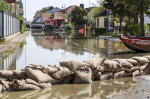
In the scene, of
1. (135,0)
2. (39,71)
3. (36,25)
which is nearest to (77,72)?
(39,71)

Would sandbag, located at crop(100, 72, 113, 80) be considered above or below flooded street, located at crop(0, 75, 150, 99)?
above

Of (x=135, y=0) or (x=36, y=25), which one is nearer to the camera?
(x=135, y=0)

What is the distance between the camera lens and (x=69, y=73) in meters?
7.59

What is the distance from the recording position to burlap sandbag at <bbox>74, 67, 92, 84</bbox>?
25.1 feet

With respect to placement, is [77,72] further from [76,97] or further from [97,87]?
[76,97]

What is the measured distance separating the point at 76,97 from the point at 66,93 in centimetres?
45

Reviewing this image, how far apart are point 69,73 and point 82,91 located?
0.75 m

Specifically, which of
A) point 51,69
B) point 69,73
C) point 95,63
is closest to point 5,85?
point 51,69

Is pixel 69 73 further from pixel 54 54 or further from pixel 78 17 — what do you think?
pixel 78 17

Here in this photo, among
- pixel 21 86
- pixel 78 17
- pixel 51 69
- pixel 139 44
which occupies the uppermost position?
pixel 78 17

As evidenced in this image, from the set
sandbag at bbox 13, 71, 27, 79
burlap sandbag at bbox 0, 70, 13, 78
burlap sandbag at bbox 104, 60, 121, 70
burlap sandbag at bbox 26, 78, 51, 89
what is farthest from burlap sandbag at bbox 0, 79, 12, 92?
burlap sandbag at bbox 104, 60, 121, 70

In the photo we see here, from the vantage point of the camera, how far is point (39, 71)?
23.9 ft

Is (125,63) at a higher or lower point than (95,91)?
Result: higher

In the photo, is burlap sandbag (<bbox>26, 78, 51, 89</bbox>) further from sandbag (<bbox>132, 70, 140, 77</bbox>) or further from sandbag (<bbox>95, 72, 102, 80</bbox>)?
sandbag (<bbox>132, 70, 140, 77</bbox>)
